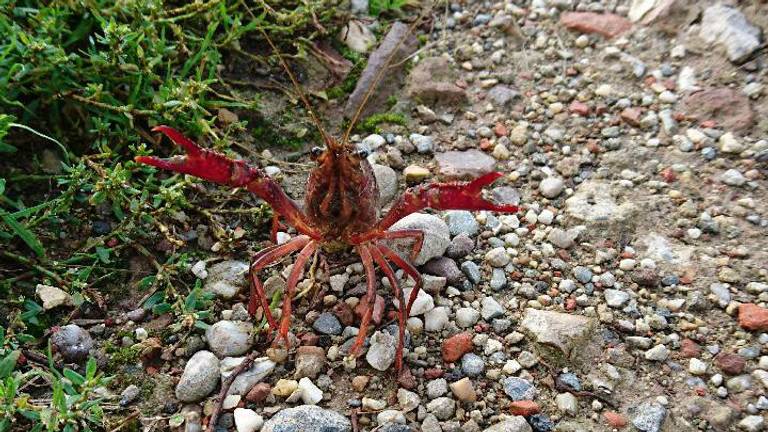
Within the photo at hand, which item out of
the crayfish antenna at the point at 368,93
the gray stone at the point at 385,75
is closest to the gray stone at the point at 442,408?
the crayfish antenna at the point at 368,93

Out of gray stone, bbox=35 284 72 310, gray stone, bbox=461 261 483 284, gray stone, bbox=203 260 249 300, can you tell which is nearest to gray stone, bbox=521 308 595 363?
gray stone, bbox=461 261 483 284

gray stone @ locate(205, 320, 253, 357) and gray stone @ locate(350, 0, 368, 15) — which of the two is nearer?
gray stone @ locate(205, 320, 253, 357)

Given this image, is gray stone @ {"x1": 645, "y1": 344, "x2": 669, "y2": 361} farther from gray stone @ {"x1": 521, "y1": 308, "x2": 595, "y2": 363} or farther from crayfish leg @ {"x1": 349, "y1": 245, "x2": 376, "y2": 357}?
crayfish leg @ {"x1": 349, "y1": 245, "x2": 376, "y2": 357}

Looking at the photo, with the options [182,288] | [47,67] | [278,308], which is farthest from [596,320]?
[47,67]

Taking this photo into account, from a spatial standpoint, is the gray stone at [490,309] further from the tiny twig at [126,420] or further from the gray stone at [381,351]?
the tiny twig at [126,420]

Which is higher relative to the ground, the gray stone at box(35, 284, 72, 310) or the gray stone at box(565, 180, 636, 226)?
the gray stone at box(565, 180, 636, 226)

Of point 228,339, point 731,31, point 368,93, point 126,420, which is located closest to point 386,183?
point 368,93

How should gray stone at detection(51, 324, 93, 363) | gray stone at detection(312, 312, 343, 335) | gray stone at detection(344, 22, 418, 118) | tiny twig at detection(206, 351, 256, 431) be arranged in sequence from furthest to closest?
gray stone at detection(344, 22, 418, 118) → gray stone at detection(312, 312, 343, 335) → gray stone at detection(51, 324, 93, 363) → tiny twig at detection(206, 351, 256, 431)

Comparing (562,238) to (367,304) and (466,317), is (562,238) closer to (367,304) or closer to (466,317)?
(466,317)
